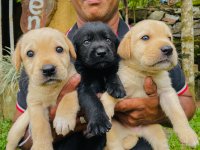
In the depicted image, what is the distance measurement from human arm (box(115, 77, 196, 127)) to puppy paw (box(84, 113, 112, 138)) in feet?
1.06

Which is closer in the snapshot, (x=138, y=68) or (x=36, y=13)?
(x=138, y=68)

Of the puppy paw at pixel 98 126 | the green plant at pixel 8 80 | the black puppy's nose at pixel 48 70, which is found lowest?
the green plant at pixel 8 80

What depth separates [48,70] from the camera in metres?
3.25

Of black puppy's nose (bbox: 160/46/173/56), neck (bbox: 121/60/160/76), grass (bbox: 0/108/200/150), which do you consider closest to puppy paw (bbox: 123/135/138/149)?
neck (bbox: 121/60/160/76)

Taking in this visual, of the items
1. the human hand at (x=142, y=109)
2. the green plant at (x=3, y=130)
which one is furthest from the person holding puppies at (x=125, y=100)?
the green plant at (x=3, y=130)

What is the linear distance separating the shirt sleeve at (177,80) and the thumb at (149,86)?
39cm

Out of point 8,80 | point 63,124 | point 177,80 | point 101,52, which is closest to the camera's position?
point 63,124

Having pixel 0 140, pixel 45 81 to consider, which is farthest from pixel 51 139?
pixel 0 140

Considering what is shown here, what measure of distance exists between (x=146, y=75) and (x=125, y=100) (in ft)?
0.82

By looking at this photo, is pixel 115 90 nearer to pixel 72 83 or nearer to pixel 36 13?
pixel 72 83

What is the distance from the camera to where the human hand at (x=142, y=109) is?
142 inches

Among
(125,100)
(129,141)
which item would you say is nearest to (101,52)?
(125,100)

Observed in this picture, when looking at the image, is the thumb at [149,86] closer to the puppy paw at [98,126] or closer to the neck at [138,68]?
the neck at [138,68]

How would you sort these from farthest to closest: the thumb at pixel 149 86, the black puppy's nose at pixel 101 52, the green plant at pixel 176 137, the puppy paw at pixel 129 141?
the green plant at pixel 176 137 < the puppy paw at pixel 129 141 < the thumb at pixel 149 86 < the black puppy's nose at pixel 101 52
